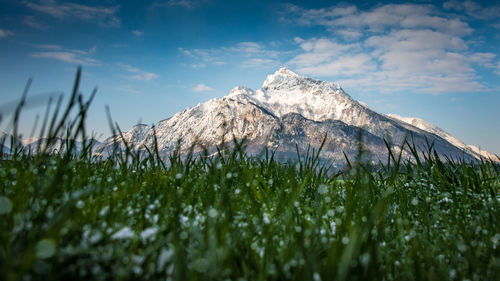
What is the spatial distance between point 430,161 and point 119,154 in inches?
209

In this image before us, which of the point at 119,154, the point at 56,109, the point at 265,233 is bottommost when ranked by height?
the point at 265,233

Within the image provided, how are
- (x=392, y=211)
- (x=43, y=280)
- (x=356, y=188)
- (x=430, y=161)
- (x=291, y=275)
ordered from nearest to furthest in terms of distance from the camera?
(x=43, y=280) < (x=291, y=275) < (x=392, y=211) < (x=356, y=188) < (x=430, y=161)

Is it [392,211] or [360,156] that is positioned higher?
[360,156]

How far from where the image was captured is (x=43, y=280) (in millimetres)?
1569

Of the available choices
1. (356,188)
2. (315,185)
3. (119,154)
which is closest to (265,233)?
(356,188)

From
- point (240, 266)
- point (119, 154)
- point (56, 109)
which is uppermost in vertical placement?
point (56, 109)

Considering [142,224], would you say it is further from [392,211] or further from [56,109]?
[392,211]

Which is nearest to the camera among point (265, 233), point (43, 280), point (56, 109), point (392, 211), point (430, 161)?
point (43, 280)

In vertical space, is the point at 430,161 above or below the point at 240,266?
above

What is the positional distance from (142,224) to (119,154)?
285 cm

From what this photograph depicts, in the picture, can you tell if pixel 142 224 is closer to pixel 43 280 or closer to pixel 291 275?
pixel 43 280

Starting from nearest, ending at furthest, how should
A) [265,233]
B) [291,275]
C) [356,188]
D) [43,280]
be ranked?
[43,280], [291,275], [265,233], [356,188]

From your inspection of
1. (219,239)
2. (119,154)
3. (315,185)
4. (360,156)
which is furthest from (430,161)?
(119,154)

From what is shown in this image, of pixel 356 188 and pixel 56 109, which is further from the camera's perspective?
pixel 356 188
